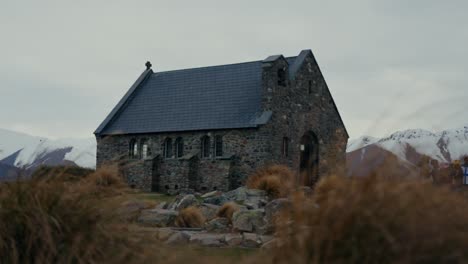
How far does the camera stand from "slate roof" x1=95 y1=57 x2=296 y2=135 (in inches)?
1235

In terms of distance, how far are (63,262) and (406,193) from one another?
3419 mm

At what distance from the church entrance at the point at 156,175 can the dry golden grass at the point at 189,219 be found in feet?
60.2

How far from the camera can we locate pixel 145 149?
113ft

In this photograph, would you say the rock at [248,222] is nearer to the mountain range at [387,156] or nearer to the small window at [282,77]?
the mountain range at [387,156]

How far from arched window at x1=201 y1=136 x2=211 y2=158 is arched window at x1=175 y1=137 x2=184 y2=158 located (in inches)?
51.6

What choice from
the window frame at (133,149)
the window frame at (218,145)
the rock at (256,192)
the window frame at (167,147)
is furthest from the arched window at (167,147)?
the rock at (256,192)

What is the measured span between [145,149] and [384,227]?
30.2 meters

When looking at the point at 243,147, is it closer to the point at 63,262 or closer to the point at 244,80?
the point at 244,80

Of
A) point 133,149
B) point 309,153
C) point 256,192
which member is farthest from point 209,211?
point 133,149

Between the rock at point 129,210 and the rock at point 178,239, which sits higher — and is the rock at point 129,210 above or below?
above

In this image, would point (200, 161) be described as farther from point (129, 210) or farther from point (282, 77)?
point (129, 210)

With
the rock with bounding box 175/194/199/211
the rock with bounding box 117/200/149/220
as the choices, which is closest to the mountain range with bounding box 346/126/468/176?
the rock with bounding box 117/200/149/220

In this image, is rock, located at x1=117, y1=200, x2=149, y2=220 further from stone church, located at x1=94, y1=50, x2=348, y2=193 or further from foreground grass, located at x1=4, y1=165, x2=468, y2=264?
stone church, located at x1=94, y1=50, x2=348, y2=193

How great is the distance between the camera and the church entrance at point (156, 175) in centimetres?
3347
